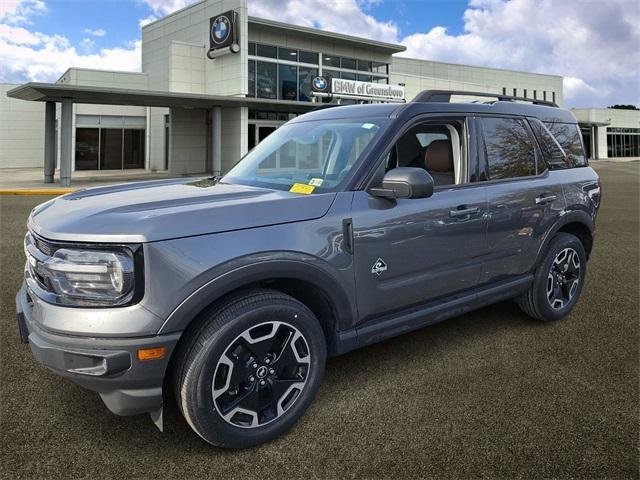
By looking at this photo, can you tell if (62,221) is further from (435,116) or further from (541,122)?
(541,122)

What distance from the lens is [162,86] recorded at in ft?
113

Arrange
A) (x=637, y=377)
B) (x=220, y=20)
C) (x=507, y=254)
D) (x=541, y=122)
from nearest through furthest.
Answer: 1. (x=637, y=377)
2. (x=507, y=254)
3. (x=541, y=122)
4. (x=220, y=20)

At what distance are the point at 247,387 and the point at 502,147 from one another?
110 inches

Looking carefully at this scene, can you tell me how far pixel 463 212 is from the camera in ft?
12.1

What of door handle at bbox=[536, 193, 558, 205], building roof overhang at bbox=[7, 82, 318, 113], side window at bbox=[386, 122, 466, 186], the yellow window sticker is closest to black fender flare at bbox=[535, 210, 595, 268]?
A: door handle at bbox=[536, 193, 558, 205]

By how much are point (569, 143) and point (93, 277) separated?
4.31 m

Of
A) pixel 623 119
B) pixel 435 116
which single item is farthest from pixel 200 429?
pixel 623 119

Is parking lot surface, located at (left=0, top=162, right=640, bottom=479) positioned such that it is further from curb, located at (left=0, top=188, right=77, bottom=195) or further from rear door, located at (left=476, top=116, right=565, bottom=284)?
curb, located at (left=0, top=188, right=77, bottom=195)

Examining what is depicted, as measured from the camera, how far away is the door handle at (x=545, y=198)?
4301 millimetres

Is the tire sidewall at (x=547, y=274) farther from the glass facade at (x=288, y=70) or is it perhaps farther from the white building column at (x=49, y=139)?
the glass facade at (x=288, y=70)

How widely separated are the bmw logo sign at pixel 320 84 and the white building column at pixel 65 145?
14.3 metres

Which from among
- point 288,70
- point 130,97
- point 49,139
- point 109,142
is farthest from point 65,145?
point 109,142

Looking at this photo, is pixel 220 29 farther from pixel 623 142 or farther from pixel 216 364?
pixel 623 142

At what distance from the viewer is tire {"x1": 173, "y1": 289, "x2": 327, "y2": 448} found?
2562 mm
